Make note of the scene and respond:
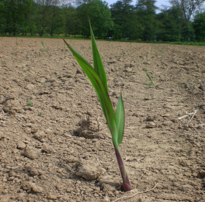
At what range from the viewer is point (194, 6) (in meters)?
29.9

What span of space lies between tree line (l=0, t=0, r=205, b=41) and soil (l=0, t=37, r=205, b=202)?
49.7 ft

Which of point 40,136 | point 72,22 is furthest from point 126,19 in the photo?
point 40,136

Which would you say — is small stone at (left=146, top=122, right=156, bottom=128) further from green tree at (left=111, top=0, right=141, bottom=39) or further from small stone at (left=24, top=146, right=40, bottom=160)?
green tree at (left=111, top=0, right=141, bottom=39)

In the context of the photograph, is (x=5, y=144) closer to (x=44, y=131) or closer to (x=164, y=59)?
(x=44, y=131)

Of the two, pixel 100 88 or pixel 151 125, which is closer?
pixel 100 88

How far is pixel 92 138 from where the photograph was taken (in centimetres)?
203

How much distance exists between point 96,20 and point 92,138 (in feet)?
76.8

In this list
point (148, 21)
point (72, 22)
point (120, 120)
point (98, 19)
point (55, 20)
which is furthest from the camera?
point (72, 22)

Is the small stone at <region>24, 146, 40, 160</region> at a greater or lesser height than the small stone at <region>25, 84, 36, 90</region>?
lesser

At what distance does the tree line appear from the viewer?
54.0ft

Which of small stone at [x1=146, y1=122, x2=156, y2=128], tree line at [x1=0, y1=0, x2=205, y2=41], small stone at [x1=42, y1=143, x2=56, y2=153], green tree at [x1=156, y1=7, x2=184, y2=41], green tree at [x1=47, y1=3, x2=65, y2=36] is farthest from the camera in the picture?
green tree at [x1=156, y1=7, x2=184, y2=41]

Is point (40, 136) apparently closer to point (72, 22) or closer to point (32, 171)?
point (32, 171)

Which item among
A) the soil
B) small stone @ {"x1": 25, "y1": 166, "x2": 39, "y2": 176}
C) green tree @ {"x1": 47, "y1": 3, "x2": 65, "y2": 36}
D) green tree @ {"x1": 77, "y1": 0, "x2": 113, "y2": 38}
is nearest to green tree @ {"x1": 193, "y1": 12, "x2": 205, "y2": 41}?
green tree @ {"x1": 77, "y1": 0, "x2": 113, "y2": 38}

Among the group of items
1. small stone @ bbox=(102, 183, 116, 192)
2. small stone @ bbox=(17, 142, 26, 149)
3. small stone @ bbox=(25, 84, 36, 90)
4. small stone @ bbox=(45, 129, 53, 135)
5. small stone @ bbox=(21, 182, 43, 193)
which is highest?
small stone @ bbox=(25, 84, 36, 90)
